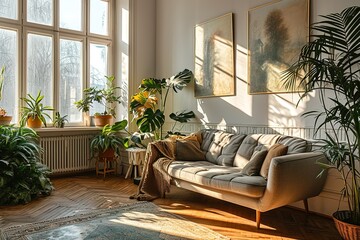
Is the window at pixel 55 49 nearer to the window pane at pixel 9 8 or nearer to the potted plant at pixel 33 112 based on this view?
the window pane at pixel 9 8

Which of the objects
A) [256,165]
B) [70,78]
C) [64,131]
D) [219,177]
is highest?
[70,78]

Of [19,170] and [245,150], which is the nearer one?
[245,150]

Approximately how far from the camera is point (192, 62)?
493 cm

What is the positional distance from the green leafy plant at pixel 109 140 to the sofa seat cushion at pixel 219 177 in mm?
1493

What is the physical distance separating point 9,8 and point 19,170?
265cm

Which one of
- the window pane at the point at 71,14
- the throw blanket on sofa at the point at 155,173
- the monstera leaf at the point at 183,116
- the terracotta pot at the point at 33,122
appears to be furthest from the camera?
the window pane at the point at 71,14

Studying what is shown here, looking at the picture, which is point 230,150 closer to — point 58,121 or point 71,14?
point 58,121

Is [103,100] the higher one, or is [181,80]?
[181,80]

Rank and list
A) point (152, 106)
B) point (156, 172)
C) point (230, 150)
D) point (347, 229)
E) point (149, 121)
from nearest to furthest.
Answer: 1. point (347, 229)
2. point (230, 150)
3. point (156, 172)
4. point (149, 121)
5. point (152, 106)

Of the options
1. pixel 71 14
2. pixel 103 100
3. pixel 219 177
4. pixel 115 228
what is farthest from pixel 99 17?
pixel 115 228

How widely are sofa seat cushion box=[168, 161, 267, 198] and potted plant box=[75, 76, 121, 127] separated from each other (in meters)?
2.09

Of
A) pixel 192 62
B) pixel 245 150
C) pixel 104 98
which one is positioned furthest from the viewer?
pixel 104 98

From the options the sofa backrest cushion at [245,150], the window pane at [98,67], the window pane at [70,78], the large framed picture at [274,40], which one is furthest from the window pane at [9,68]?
the large framed picture at [274,40]

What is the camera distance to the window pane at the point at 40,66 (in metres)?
4.92
